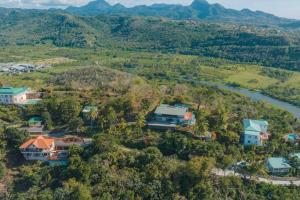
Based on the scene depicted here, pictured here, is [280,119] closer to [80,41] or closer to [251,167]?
[251,167]

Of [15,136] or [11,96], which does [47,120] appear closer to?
[15,136]

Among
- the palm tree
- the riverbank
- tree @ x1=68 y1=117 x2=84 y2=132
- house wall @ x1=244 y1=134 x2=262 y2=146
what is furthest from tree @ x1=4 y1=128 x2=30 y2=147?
house wall @ x1=244 y1=134 x2=262 y2=146

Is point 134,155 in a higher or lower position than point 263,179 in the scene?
higher

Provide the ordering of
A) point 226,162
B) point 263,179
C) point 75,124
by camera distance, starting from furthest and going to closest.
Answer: point 75,124 < point 263,179 < point 226,162

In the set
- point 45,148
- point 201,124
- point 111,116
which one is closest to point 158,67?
point 111,116

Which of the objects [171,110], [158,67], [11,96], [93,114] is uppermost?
[171,110]

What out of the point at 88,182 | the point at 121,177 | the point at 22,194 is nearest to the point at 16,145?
the point at 22,194

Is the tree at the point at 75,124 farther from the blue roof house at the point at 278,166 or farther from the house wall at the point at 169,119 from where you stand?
the blue roof house at the point at 278,166

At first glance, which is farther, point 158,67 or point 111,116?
point 158,67
